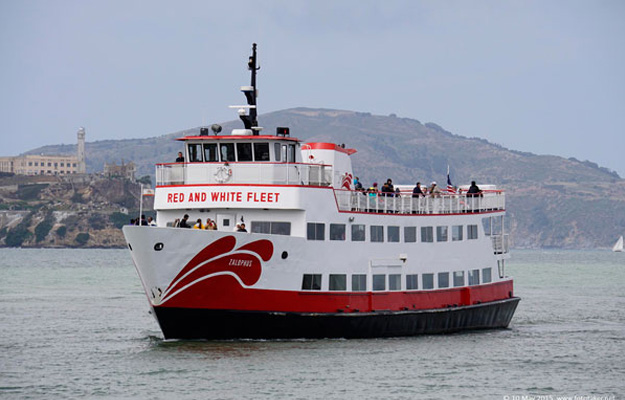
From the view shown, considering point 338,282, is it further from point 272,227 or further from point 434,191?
point 434,191

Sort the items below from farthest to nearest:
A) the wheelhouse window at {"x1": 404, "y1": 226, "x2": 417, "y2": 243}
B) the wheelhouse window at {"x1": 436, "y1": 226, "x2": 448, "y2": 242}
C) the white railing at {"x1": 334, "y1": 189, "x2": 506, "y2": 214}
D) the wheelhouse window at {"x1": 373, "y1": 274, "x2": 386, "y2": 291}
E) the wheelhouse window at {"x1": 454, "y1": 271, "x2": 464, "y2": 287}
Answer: the wheelhouse window at {"x1": 454, "y1": 271, "x2": 464, "y2": 287} < the wheelhouse window at {"x1": 436, "y1": 226, "x2": 448, "y2": 242} < the wheelhouse window at {"x1": 404, "y1": 226, "x2": 417, "y2": 243} < the wheelhouse window at {"x1": 373, "y1": 274, "x2": 386, "y2": 291} < the white railing at {"x1": 334, "y1": 189, "x2": 506, "y2": 214}

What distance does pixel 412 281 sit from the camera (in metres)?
36.8

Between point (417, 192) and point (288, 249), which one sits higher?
point (417, 192)

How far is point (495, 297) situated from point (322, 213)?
1086 centimetres

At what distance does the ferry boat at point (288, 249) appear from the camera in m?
31.5

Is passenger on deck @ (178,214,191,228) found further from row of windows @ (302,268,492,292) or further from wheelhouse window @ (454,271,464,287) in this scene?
wheelhouse window @ (454,271,464,287)

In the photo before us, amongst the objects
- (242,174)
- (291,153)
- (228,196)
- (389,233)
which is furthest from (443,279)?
(228,196)

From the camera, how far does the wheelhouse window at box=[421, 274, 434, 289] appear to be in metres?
37.3

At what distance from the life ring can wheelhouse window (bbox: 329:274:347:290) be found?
4.45 meters

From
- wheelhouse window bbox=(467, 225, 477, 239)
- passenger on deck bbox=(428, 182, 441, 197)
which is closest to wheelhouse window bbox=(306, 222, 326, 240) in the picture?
passenger on deck bbox=(428, 182, 441, 197)

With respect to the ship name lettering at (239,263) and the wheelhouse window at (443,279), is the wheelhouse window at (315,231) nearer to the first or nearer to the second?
the ship name lettering at (239,263)

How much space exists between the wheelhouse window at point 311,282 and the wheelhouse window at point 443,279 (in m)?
6.29

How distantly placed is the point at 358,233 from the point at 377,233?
38.2 inches

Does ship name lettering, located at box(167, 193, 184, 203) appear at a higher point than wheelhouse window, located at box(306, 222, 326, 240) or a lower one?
higher
